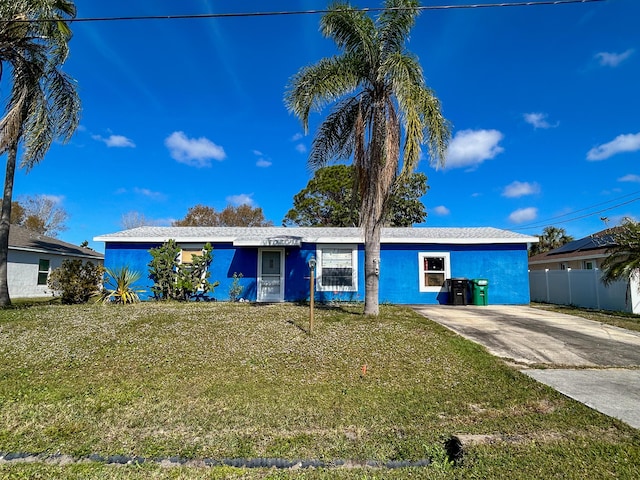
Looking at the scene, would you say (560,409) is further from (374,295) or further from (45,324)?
(45,324)

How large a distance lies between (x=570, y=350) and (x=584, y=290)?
9288 millimetres

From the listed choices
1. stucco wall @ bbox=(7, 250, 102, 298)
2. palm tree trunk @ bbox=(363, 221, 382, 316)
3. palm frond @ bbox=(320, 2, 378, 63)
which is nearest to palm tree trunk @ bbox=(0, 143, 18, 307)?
stucco wall @ bbox=(7, 250, 102, 298)

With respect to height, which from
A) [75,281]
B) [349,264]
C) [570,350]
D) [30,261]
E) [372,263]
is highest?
[30,261]

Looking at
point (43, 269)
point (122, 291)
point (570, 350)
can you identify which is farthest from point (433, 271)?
point (43, 269)

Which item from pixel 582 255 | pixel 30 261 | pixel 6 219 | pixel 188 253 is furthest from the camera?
pixel 30 261

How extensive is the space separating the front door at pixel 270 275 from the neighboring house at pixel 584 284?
451 inches

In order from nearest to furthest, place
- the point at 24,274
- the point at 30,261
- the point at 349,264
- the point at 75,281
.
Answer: the point at 75,281, the point at 349,264, the point at 24,274, the point at 30,261

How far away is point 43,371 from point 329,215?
27051 mm

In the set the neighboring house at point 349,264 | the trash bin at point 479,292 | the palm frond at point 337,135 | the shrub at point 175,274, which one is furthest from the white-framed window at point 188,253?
the trash bin at point 479,292

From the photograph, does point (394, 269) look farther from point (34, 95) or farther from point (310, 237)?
point (34, 95)

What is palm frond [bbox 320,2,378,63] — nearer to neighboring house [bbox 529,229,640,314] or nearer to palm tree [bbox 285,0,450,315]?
palm tree [bbox 285,0,450,315]

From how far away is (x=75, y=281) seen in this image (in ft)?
39.4

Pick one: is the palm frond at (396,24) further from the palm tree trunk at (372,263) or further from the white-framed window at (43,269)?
the white-framed window at (43,269)

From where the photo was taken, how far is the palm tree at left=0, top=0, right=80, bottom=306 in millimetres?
10406
